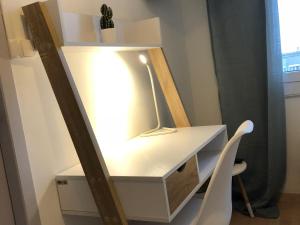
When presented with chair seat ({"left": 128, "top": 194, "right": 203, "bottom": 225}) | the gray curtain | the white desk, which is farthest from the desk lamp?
the gray curtain

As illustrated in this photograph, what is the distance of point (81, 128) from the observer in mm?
1172

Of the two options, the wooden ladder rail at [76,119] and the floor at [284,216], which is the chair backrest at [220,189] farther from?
the floor at [284,216]

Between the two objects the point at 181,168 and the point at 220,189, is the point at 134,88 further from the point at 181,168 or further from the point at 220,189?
the point at 220,189

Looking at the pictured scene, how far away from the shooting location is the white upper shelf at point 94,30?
1.20 meters

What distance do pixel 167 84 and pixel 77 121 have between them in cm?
97

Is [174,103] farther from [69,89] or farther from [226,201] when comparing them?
[69,89]

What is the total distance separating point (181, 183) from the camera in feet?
4.20

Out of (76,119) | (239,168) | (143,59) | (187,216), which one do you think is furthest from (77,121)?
(239,168)

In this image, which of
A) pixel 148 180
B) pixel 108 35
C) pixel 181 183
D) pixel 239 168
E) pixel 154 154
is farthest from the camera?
pixel 239 168

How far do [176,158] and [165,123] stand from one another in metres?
0.98

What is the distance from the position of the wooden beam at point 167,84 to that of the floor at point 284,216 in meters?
0.88

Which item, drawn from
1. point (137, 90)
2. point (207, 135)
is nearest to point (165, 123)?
point (137, 90)

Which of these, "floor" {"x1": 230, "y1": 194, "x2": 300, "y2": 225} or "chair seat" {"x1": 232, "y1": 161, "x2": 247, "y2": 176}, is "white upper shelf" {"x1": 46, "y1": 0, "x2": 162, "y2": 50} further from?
"floor" {"x1": 230, "y1": 194, "x2": 300, "y2": 225}

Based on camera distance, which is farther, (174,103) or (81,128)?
(174,103)
